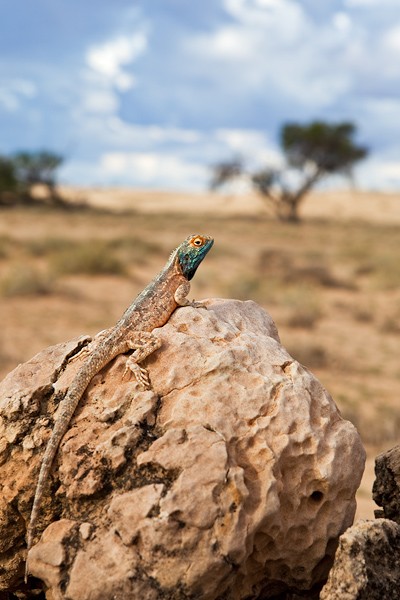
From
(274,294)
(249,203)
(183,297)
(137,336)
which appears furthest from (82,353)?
(249,203)

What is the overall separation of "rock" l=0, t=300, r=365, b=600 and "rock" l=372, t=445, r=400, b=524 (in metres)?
0.56

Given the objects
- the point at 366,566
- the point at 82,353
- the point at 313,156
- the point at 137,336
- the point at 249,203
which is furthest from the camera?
the point at 249,203

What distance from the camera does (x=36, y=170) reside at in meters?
57.3

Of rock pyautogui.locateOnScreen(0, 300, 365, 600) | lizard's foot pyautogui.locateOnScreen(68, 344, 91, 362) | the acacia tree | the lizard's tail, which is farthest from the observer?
the acacia tree

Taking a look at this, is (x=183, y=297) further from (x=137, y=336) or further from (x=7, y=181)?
(x=7, y=181)

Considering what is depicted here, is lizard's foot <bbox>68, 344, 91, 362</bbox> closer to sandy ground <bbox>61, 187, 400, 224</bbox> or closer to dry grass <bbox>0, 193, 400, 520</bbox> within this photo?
dry grass <bbox>0, 193, 400, 520</bbox>

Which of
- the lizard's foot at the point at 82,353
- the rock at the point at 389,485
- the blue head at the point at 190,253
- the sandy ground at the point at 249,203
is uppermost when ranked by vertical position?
the blue head at the point at 190,253

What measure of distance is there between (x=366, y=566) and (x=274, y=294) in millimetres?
16931

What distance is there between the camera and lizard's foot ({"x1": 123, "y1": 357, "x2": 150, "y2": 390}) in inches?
161

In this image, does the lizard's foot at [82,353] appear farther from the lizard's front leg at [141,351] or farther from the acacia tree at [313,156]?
the acacia tree at [313,156]

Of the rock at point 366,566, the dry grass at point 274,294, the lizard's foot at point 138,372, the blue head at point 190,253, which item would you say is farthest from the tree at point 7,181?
the rock at point 366,566

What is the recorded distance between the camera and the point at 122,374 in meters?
4.29

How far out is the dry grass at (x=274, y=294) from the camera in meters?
13.2

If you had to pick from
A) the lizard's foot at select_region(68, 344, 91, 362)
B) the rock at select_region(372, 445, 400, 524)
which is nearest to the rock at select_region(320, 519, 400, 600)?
the rock at select_region(372, 445, 400, 524)
